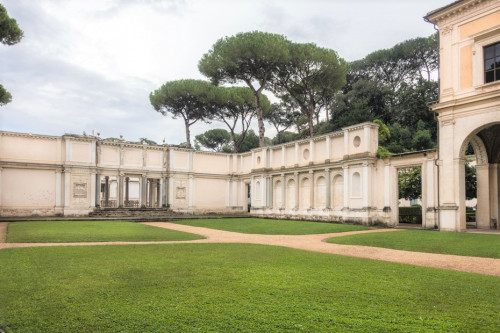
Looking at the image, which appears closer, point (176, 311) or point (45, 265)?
point (176, 311)

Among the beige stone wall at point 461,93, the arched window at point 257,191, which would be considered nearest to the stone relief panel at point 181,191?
the arched window at point 257,191

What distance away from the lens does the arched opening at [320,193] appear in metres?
30.2

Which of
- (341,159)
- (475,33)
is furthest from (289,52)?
(475,33)

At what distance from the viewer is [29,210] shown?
1198 inches

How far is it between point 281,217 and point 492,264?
23.7 meters

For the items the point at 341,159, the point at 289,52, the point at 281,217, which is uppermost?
the point at 289,52

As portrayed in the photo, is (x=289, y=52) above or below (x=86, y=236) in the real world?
above

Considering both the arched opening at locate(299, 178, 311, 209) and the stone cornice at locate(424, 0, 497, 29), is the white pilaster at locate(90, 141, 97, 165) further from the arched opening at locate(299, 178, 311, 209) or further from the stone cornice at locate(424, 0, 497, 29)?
the stone cornice at locate(424, 0, 497, 29)

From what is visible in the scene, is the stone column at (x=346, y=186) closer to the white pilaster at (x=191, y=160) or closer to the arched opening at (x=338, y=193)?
the arched opening at (x=338, y=193)

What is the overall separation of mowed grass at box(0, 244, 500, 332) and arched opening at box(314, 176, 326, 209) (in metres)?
20.4

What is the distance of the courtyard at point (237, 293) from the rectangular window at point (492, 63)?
12.9m

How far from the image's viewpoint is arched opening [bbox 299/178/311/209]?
104 ft

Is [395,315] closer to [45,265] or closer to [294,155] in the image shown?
[45,265]

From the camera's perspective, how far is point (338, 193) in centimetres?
2888
